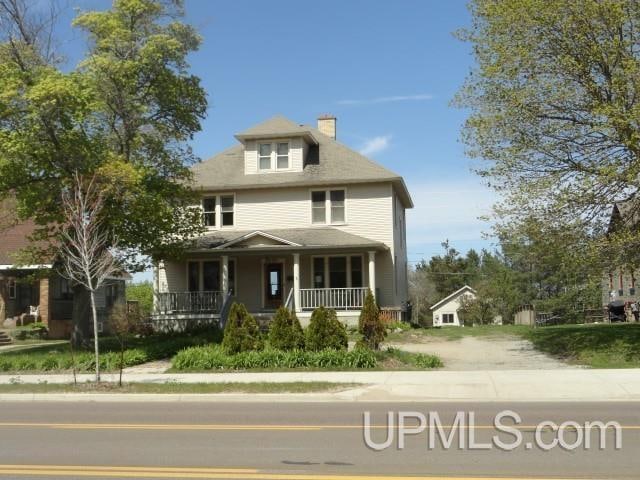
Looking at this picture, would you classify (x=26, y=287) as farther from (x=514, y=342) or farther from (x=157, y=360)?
(x=514, y=342)

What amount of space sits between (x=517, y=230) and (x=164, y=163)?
38.0 ft

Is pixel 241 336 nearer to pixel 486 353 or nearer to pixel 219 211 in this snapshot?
pixel 486 353

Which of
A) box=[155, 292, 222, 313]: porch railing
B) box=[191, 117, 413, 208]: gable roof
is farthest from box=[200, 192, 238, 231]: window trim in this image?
box=[155, 292, 222, 313]: porch railing

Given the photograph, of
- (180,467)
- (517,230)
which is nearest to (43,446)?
(180,467)

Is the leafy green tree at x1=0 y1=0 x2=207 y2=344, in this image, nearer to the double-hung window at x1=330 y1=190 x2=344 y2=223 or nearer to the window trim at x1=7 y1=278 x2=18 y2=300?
the double-hung window at x1=330 y1=190 x2=344 y2=223

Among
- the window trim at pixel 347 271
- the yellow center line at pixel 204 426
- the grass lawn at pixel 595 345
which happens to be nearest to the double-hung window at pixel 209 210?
the window trim at pixel 347 271

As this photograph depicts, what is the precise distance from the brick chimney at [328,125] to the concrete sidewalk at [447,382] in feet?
66.1

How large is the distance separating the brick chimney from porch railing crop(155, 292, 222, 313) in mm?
10859

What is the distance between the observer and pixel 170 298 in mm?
29656

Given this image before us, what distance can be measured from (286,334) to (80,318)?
23.3 ft

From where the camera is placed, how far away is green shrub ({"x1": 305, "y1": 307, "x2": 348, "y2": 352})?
773 inches

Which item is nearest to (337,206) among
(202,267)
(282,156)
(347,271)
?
(347,271)

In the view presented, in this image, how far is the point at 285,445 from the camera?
900 centimetres

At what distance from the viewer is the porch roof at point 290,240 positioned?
27.9 meters
